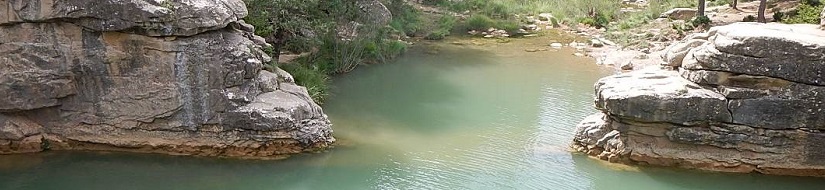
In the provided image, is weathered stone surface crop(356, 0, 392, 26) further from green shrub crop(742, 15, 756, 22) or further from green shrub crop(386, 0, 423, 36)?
green shrub crop(742, 15, 756, 22)

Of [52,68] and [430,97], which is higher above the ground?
[52,68]

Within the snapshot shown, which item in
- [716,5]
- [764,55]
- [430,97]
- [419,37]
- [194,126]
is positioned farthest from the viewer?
[716,5]

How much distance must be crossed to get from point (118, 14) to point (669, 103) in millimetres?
11182

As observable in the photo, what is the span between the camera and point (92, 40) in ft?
51.6

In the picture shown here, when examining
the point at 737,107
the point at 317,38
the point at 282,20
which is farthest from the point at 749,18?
the point at 282,20

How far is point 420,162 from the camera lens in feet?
54.7

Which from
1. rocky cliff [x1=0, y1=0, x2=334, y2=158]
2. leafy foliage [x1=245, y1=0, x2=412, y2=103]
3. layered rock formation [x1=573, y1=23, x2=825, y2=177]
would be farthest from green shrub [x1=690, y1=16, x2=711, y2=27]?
rocky cliff [x1=0, y1=0, x2=334, y2=158]

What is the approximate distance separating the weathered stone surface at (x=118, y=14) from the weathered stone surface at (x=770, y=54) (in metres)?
10.5

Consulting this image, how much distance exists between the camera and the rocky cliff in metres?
15.4

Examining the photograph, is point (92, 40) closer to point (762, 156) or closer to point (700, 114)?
point (700, 114)

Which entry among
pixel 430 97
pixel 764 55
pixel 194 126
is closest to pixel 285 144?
pixel 194 126

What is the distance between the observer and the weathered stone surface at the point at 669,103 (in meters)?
15.6

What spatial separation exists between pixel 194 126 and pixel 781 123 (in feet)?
39.5

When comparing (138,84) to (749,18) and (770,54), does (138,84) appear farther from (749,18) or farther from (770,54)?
(749,18)
